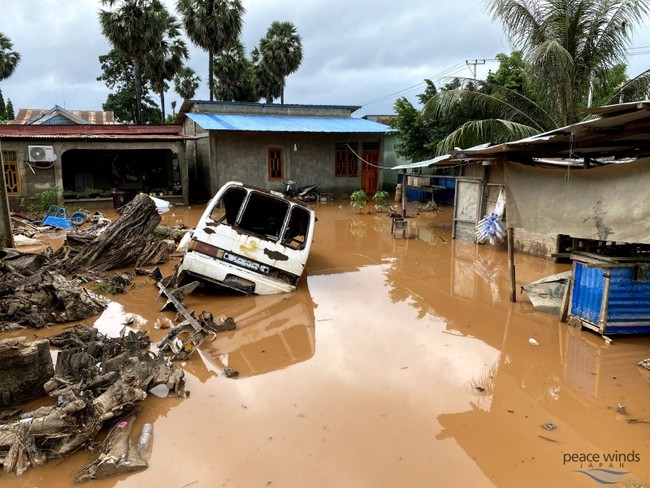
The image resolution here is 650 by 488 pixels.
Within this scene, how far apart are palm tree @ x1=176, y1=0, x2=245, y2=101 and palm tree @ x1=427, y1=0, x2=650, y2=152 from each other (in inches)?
717

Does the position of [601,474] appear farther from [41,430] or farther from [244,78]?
[244,78]

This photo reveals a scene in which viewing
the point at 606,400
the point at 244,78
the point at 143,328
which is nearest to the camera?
the point at 606,400

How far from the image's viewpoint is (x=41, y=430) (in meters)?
3.56

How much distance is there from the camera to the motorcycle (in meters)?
21.8

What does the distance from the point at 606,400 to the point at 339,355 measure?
9.45 ft

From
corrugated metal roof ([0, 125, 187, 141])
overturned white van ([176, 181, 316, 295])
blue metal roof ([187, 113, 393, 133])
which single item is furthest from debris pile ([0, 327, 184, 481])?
blue metal roof ([187, 113, 393, 133])

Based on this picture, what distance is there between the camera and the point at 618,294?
585cm

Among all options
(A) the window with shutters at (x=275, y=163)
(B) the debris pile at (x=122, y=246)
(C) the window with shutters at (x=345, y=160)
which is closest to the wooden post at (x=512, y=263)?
(B) the debris pile at (x=122, y=246)

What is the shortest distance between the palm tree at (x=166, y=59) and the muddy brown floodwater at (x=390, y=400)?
28684mm

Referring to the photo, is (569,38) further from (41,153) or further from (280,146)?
(41,153)

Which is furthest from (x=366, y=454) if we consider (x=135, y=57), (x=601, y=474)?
(x=135, y=57)

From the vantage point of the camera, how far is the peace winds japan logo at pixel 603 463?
11.3 feet

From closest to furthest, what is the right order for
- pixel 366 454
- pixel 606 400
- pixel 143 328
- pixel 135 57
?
pixel 366 454, pixel 606 400, pixel 143 328, pixel 135 57

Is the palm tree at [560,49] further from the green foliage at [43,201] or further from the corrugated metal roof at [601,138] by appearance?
the green foliage at [43,201]
